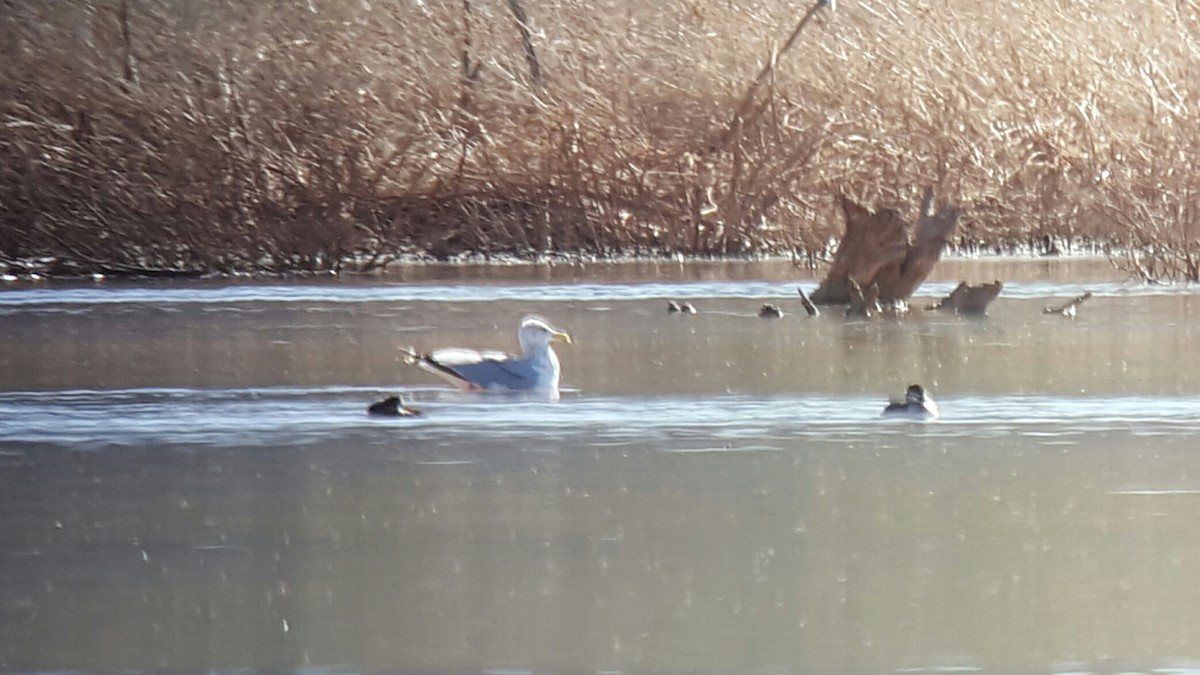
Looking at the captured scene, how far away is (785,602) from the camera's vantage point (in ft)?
16.5

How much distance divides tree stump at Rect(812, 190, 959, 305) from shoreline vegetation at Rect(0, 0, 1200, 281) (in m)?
2.51

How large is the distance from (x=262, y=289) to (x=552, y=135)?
3316 mm

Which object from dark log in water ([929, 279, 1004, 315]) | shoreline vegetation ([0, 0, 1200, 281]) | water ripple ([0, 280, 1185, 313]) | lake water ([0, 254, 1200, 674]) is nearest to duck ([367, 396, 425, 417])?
lake water ([0, 254, 1200, 674])

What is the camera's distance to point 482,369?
9.38m

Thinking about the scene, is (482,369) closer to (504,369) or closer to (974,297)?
(504,369)

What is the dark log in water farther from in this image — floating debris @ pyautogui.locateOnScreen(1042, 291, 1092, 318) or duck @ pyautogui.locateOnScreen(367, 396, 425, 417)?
duck @ pyautogui.locateOnScreen(367, 396, 425, 417)

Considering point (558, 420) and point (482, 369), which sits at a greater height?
point (482, 369)

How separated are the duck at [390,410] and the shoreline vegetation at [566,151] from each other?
8.62 m

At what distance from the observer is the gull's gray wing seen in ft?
30.3

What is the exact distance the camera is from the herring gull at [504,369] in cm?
923

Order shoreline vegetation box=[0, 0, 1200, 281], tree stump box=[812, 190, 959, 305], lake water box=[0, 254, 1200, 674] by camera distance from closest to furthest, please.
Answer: lake water box=[0, 254, 1200, 674]
tree stump box=[812, 190, 959, 305]
shoreline vegetation box=[0, 0, 1200, 281]

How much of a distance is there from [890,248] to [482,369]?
5344 mm

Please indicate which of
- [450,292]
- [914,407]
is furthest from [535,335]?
[450,292]

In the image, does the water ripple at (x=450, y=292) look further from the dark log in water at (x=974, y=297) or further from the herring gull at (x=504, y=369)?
the herring gull at (x=504, y=369)
